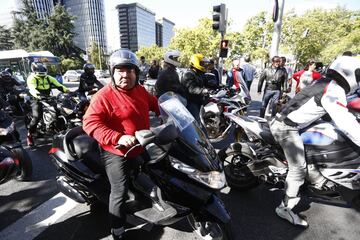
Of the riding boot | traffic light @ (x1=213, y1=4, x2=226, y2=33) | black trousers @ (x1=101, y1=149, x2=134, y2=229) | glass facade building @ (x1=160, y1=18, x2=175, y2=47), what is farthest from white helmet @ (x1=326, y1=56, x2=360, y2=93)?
glass facade building @ (x1=160, y1=18, x2=175, y2=47)

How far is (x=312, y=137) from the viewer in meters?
2.62

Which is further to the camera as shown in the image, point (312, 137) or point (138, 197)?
point (312, 137)

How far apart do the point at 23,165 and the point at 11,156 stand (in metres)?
0.50

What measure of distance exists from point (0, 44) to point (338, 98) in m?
73.0

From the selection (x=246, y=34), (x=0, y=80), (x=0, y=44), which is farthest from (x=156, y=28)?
(x=0, y=80)

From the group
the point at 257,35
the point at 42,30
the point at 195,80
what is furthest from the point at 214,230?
the point at 42,30

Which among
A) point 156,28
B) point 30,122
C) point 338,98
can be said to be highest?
point 156,28

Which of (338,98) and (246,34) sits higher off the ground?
(246,34)

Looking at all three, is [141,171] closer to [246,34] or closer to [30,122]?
[30,122]

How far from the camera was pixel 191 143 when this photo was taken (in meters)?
1.90

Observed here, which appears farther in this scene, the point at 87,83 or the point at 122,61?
the point at 87,83

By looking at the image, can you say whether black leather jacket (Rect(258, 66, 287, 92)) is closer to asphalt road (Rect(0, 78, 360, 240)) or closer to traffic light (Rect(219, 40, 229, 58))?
traffic light (Rect(219, 40, 229, 58))

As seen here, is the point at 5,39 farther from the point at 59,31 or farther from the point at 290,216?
the point at 290,216

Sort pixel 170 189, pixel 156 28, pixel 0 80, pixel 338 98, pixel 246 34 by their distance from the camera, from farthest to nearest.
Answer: pixel 156 28 < pixel 246 34 < pixel 0 80 < pixel 338 98 < pixel 170 189
